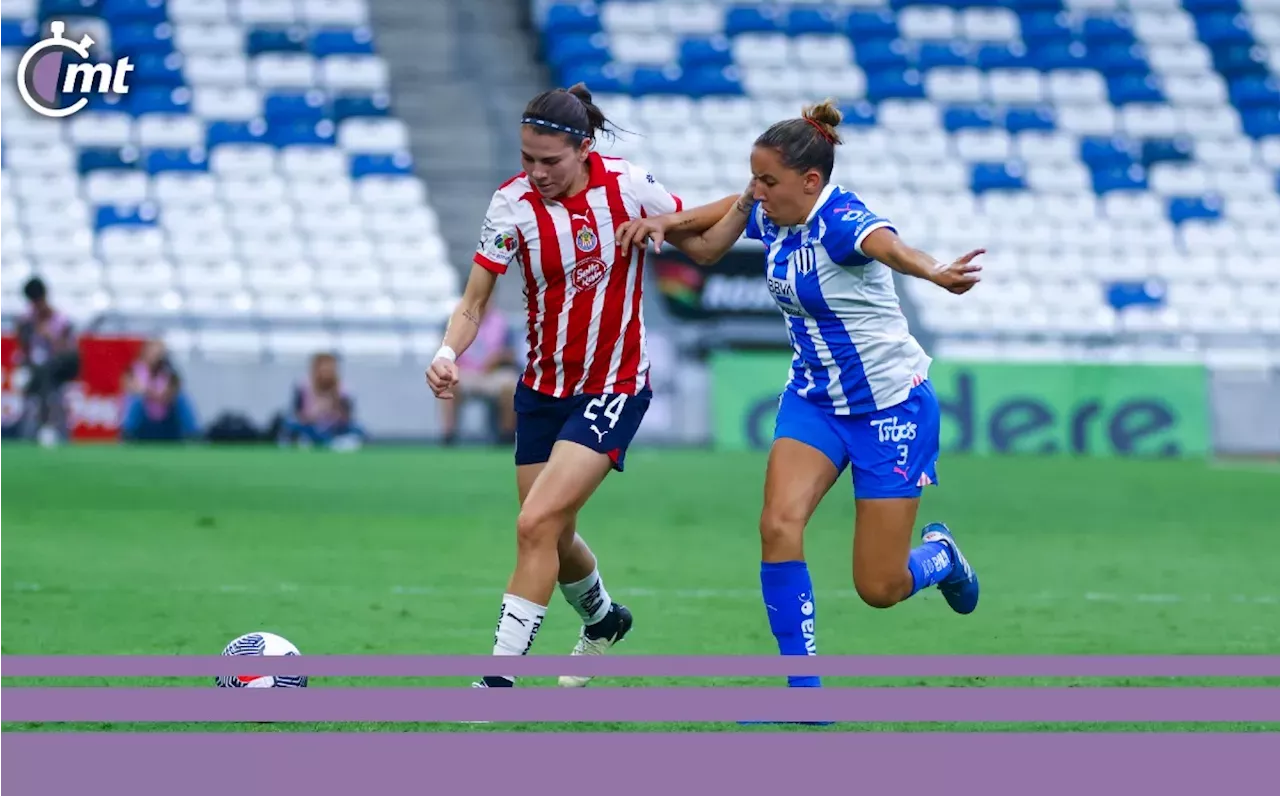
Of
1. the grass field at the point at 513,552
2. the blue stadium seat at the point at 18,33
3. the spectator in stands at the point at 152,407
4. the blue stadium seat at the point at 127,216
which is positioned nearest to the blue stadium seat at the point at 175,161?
the blue stadium seat at the point at 127,216

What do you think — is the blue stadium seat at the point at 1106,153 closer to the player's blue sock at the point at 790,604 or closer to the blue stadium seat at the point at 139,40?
the blue stadium seat at the point at 139,40

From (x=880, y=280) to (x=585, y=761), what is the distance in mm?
2411

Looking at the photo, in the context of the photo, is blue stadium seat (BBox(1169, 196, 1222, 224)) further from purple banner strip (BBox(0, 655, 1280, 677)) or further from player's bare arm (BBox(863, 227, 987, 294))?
purple banner strip (BBox(0, 655, 1280, 677))

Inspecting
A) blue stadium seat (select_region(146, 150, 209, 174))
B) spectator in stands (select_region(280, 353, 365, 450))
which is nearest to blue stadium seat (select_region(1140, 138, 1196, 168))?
spectator in stands (select_region(280, 353, 365, 450))

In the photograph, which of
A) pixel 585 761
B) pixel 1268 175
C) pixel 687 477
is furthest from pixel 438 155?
pixel 585 761

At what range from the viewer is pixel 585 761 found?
4961mm

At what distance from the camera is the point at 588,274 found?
6.71m

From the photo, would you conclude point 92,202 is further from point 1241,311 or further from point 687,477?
point 1241,311

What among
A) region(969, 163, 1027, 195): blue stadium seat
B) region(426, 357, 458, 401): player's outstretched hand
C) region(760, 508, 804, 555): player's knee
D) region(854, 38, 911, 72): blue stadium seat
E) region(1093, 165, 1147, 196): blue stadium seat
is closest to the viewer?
region(426, 357, 458, 401): player's outstretched hand

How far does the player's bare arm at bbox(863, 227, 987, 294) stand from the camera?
581 centimetres

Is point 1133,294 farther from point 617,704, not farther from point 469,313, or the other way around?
point 617,704

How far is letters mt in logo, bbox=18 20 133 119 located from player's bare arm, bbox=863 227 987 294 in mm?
19222

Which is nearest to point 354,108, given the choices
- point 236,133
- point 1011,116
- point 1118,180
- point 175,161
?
point 236,133

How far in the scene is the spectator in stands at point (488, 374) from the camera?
2081cm
